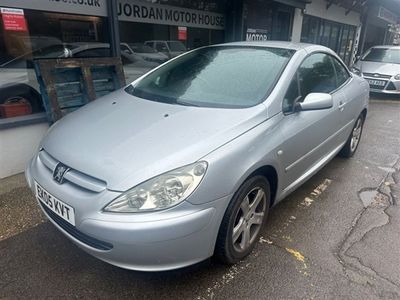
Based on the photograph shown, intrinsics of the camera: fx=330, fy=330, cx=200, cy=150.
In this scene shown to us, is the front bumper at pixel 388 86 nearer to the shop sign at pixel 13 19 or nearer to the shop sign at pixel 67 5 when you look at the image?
the shop sign at pixel 67 5

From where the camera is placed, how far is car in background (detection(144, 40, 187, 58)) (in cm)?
595

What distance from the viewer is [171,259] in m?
1.87

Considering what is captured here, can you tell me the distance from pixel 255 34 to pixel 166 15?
2800mm

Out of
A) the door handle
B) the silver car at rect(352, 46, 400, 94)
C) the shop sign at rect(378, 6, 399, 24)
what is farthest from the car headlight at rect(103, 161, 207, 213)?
the shop sign at rect(378, 6, 399, 24)

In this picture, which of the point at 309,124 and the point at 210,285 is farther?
the point at 309,124

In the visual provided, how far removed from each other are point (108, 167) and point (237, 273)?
1.17 metres

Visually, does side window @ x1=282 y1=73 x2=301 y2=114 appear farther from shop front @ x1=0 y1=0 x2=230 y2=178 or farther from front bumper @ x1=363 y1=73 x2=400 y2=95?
front bumper @ x1=363 y1=73 x2=400 y2=95

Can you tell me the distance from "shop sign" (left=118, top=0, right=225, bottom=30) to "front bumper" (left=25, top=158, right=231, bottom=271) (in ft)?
13.4

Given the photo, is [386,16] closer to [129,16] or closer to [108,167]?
[129,16]

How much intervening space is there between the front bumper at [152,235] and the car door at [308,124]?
0.90 metres

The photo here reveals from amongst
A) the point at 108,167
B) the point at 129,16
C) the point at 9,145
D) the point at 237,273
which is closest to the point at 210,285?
the point at 237,273

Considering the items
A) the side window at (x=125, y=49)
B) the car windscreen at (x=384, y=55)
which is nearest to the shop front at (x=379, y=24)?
the car windscreen at (x=384, y=55)

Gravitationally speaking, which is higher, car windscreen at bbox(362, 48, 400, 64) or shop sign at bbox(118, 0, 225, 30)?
shop sign at bbox(118, 0, 225, 30)

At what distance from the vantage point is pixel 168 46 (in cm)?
627
